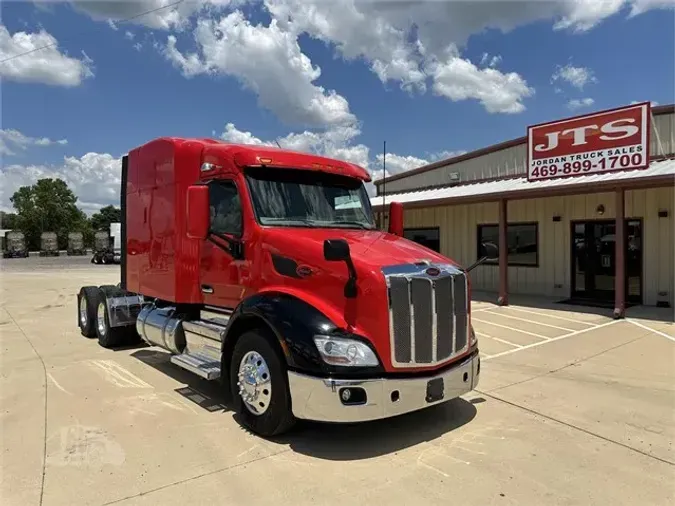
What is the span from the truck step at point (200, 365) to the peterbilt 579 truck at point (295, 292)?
0.02 meters

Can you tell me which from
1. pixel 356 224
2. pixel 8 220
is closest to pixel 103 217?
pixel 8 220

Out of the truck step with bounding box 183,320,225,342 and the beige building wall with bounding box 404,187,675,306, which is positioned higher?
the beige building wall with bounding box 404,187,675,306

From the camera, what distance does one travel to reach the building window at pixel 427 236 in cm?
1702

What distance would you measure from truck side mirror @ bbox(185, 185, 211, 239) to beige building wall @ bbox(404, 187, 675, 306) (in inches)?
433

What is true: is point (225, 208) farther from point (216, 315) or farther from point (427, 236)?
point (427, 236)

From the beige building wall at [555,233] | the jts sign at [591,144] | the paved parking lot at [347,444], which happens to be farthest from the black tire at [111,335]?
the beige building wall at [555,233]

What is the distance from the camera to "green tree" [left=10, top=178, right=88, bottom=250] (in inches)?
3487

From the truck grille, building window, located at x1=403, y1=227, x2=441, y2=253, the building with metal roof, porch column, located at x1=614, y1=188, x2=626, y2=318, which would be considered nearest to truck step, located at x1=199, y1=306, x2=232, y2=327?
the truck grille

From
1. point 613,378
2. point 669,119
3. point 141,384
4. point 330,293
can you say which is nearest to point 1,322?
point 141,384

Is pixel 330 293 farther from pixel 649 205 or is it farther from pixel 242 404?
pixel 649 205

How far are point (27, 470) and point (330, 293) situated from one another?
2.58 m

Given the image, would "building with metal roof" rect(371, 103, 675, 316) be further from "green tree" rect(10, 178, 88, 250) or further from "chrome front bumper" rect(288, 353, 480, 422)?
"green tree" rect(10, 178, 88, 250)

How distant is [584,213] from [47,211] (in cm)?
9780

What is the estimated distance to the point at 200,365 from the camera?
16.6 feet
